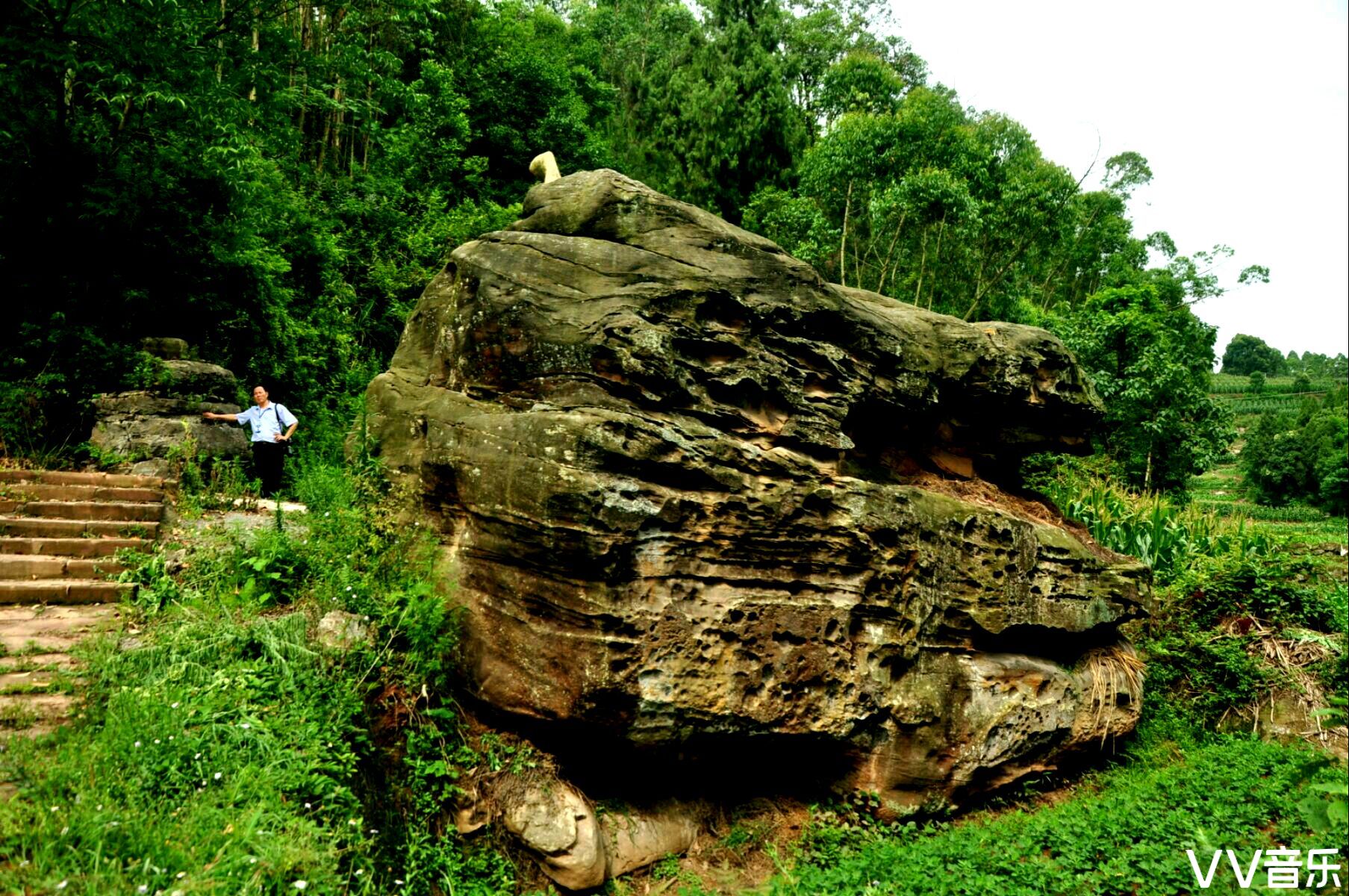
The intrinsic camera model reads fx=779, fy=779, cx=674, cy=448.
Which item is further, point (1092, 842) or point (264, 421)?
point (264, 421)

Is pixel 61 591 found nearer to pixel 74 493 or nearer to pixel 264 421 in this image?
pixel 74 493

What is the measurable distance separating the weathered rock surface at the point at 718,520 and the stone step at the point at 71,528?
90.0 inches

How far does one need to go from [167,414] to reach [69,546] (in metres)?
3.13

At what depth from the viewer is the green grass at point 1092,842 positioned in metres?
4.86

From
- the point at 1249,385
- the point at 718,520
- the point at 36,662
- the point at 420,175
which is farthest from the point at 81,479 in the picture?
the point at 1249,385

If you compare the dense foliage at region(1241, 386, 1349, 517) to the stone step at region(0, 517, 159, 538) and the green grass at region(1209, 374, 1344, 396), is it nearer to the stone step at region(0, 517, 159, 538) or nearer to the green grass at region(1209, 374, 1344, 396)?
the green grass at region(1209, 374, 1344, 396)

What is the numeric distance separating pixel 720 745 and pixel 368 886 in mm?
2513

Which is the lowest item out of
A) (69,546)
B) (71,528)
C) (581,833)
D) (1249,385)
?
(581,833)

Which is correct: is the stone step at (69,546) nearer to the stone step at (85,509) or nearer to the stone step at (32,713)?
the stone step at (85,509)

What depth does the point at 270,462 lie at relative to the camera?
8.82 metres

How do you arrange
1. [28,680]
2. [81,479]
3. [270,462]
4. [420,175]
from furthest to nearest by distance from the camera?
[420,175] < [270,462] < [81,479] < [28,680]

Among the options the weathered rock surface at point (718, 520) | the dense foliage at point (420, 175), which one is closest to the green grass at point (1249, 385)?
the dense foliage at point (420, 175)

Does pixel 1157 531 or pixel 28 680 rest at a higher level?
pixel 1157 531

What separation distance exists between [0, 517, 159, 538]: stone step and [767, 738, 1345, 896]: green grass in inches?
232
